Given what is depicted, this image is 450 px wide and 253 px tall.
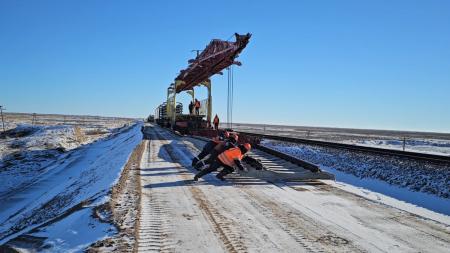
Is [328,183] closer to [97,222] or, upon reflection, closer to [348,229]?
[348,229]

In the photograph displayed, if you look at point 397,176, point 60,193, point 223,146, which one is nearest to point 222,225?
point 223,146

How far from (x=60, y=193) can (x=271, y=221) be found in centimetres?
813

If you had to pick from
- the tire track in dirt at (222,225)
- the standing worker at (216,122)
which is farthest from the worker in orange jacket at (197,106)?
the tire track in dirt at (222,225)

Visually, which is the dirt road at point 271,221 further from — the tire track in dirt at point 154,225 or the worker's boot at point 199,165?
the worker's boot at point 199,165

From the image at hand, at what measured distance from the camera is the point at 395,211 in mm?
7453

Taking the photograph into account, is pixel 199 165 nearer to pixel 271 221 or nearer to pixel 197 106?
pixel 271 221

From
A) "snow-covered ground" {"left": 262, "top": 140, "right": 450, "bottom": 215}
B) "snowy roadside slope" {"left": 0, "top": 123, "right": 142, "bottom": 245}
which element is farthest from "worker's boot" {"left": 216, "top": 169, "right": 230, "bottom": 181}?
"snow-covered ground" {"left": 262, "top": 140, "right": 450, "bottom": 215}

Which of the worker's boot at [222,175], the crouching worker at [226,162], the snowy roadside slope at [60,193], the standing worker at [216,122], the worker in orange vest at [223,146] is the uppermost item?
the standing worker at [216,122]

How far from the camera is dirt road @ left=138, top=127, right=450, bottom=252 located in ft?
17.3

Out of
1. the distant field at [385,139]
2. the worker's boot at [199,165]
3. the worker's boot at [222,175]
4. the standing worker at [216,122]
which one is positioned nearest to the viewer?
the worker's boot at [222,175]

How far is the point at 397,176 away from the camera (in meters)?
11.8

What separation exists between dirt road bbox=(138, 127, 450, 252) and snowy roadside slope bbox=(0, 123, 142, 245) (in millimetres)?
1278

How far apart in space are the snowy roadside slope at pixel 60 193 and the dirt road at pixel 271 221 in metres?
1.28

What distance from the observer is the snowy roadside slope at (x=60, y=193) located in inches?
327
